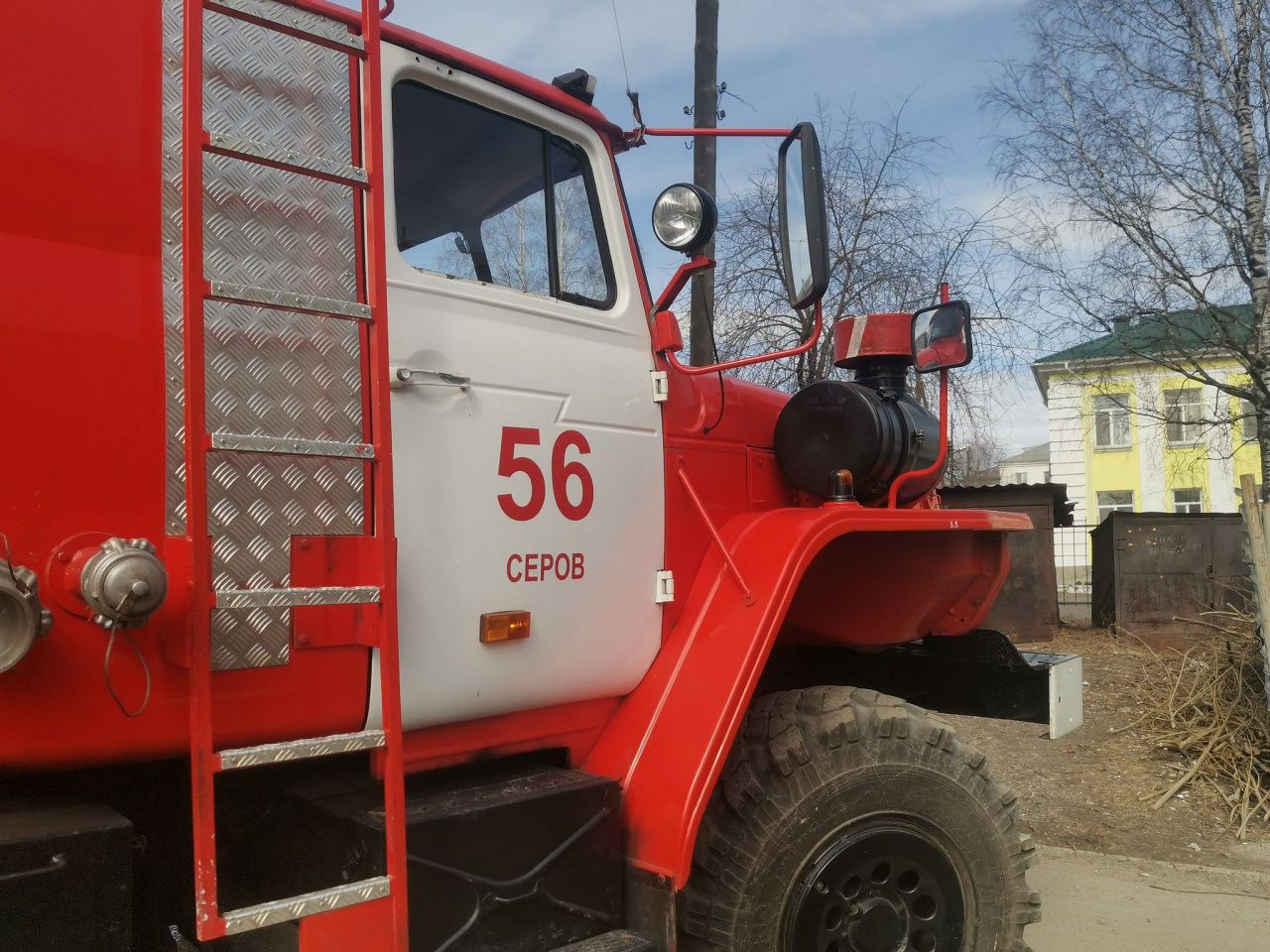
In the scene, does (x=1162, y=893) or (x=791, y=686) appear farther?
(x=1162, y=893)

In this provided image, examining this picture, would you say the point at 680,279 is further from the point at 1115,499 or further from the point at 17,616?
the point at 1115,499

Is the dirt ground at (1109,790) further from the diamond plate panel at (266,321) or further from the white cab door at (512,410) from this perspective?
the diamond plate panel at (266,321)

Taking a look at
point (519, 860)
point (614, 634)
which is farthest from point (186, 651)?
point (614, 634)

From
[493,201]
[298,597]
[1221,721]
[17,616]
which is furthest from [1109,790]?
[17,616]

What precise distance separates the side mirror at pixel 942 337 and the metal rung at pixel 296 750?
211 cm

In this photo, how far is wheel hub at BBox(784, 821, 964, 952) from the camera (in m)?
2.74

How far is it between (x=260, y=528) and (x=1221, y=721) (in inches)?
261

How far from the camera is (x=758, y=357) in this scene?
2781mm

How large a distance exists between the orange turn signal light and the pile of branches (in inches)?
207

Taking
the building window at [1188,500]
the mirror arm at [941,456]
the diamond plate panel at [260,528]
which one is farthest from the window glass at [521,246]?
the building window at [1188,500]

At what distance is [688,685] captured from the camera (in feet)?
8.90

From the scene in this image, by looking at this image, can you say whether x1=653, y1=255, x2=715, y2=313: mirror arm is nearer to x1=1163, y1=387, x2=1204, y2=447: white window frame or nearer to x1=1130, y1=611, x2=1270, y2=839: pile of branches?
x1=1130, y1=611, x2=1270, y2=839: pile of branches

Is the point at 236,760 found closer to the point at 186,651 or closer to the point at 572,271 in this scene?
the point at 186,651

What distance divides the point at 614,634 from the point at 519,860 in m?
0.63
